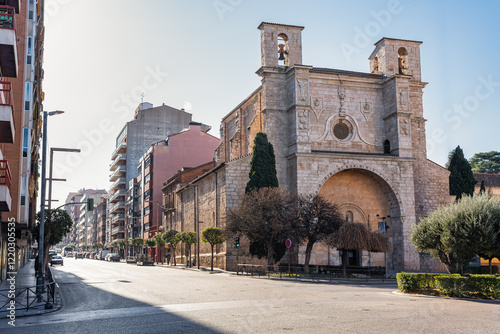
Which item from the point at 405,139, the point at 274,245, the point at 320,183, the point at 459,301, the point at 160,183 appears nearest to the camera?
the point at 459,301

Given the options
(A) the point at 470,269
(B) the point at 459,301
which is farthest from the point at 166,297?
(A) the point at 470,269

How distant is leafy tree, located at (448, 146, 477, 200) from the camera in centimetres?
4697

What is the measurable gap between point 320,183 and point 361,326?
103 ft

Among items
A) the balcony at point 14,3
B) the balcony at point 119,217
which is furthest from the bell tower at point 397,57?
the balcony at point 119,217

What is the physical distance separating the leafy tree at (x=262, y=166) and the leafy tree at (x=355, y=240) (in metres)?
9.44

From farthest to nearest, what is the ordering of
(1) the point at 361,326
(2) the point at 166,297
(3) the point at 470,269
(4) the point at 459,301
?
(3) the point at 470,269 → (2) the point at 166,297 → (4) the point at 459,301 → (1) the point at 361,326

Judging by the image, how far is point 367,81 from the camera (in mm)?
47500

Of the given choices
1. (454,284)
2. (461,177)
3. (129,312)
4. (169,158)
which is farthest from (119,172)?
(129,312)

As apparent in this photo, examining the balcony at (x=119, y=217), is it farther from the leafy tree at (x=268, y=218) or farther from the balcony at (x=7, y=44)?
the balcony at (x=7, y=44)

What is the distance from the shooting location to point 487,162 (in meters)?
70.6

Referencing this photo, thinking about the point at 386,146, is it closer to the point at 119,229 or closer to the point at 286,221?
the point at 286,221

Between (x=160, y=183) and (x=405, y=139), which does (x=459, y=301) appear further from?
(x=160, y=183)

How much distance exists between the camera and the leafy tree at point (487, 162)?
2763 inches

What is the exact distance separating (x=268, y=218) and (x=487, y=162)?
154ft
